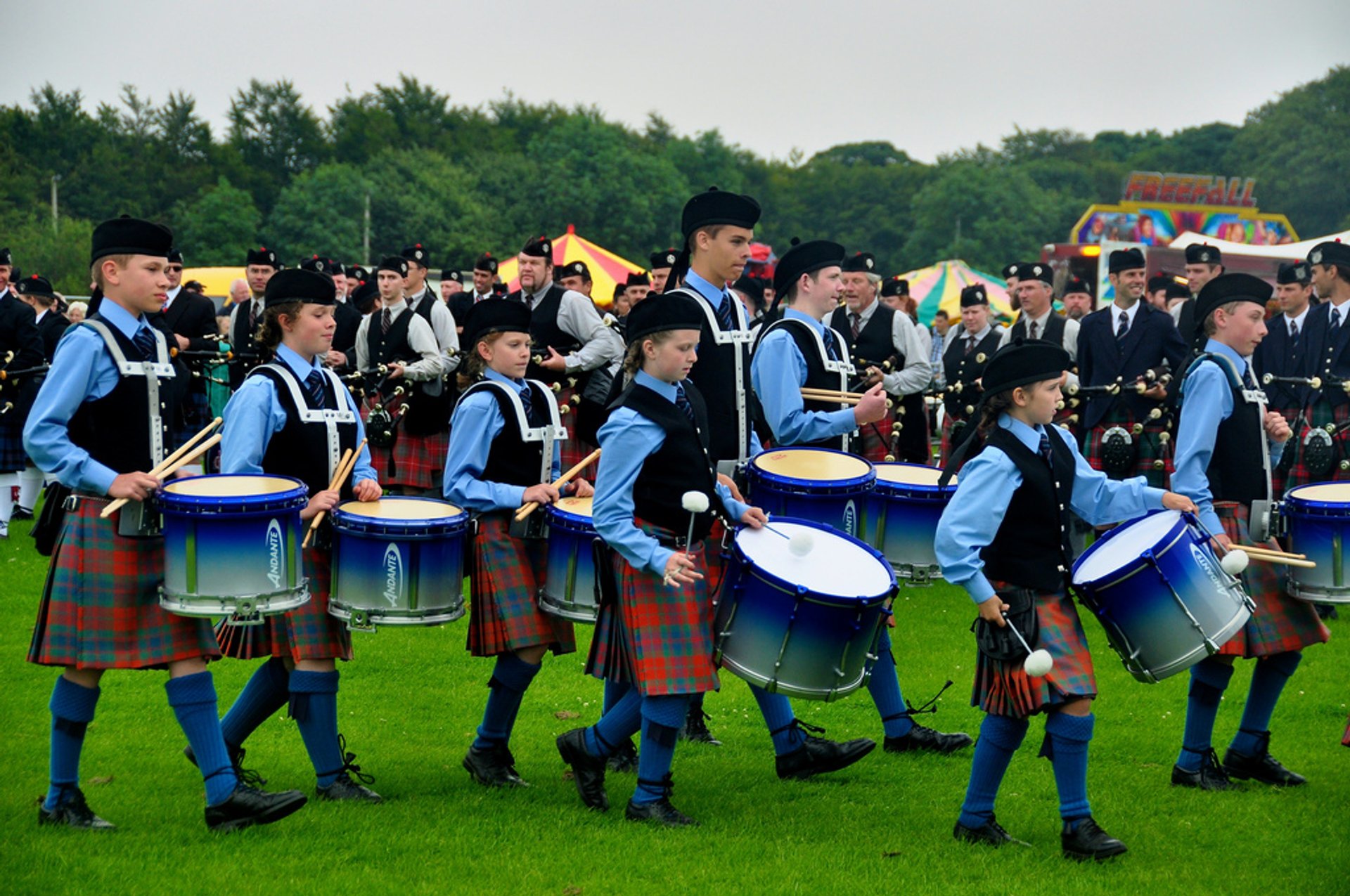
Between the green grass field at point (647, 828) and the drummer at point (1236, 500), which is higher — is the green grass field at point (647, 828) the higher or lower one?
the lower one

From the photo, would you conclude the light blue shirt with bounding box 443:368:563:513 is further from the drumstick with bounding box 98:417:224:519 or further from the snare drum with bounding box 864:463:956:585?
the snare drum with bounding box 864:463:956:585

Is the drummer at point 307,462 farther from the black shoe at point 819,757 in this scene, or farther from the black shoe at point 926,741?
the black shoe at point 926,741

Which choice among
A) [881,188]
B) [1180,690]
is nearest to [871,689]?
[1180,690]

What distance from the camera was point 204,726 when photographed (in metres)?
→ 4.37

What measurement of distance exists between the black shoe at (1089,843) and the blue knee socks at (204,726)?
8.39 ft

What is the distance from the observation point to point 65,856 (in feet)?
13.6

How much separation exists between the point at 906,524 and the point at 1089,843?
5.02ft

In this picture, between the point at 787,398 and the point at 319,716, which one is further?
the point at 787,398

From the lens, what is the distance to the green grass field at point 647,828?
4.11 meters

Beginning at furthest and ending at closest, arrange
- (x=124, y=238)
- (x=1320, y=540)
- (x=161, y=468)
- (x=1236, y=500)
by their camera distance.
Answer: (x=1236, y=500), (x=1320, y=540), (x=124, y=238), (x=161, y=468)

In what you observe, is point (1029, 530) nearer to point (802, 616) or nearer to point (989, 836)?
point (802, 616)

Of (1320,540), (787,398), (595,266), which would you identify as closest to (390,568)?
(787,398)

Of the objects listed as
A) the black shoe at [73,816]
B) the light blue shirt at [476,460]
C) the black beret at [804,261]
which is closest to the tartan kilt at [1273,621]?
the black beret at [804,261]

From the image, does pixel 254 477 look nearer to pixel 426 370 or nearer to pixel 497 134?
pixel 426 370
